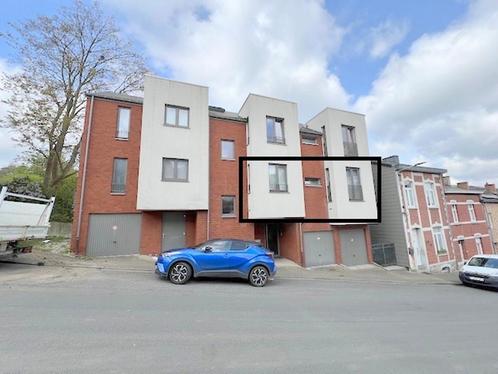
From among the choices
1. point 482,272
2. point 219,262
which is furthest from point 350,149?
point 219,262

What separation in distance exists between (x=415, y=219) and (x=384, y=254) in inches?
148

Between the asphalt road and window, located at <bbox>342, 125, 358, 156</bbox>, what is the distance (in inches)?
463

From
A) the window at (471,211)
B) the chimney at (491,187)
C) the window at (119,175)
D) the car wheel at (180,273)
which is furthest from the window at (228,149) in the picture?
the chimney at (491,187)

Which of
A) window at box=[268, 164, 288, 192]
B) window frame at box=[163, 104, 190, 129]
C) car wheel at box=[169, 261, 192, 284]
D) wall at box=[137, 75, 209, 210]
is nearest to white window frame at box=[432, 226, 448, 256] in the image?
window at box=[268, 164, 288, 192]

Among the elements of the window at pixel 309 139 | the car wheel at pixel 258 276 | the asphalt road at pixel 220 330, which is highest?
the window at pixel 309 139

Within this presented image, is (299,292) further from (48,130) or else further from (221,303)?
(48,130)

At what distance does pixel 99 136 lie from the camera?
13.8 metres

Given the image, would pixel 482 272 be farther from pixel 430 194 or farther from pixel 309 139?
pixel 309 139

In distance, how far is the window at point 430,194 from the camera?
20531 millimetres

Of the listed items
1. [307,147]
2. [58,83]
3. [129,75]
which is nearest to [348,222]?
[307,147]

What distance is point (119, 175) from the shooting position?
14102 millimetres

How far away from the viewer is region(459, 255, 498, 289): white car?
12789mm

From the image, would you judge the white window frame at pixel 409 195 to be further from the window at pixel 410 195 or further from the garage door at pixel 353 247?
the garage door at pixel 353 247

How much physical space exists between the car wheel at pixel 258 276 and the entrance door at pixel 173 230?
658 cm
